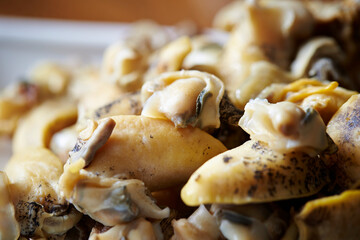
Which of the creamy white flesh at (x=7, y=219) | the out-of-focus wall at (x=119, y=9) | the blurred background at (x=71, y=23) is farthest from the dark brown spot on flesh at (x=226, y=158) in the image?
the out-of-focus wall at (x=119, y=9)

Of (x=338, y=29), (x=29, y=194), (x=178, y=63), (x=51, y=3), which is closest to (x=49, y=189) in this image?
(x=29, y=194)

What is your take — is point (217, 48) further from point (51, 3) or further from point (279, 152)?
point (51, 3)

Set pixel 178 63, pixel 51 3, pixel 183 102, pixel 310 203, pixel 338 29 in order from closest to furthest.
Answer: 1. pixel 310 203
2. pixel 183 102
3. pixel 178 63
4. pixel 338 29
5. pixel 51 3

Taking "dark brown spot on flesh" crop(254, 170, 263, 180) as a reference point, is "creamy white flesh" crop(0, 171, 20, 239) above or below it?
below

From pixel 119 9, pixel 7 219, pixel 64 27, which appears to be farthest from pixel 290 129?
pixel 119 9

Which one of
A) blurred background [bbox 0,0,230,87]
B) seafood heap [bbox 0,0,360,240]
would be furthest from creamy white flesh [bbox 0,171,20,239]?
A: blurred background [bbox 0,0,230,87]

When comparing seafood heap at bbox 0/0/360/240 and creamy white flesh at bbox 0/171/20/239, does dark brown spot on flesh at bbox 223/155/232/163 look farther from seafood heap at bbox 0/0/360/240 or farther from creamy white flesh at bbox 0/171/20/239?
creamy white flesh at bbox 0/171/20/239
